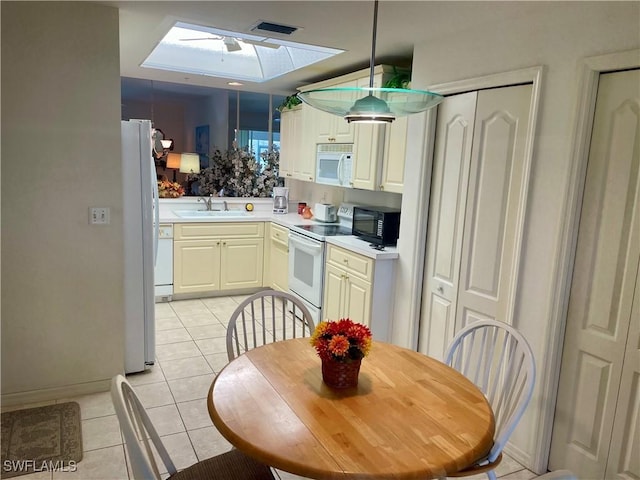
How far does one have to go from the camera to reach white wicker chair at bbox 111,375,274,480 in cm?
123

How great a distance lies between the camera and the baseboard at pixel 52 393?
9.10 feet

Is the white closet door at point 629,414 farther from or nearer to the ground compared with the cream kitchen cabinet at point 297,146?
nearer to the ground

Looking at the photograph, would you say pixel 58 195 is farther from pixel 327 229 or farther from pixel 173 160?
pixel 173 160

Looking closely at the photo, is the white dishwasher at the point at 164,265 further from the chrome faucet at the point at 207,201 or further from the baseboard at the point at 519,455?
the baseboard at the point at 519,455

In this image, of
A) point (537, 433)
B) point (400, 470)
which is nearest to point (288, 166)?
point (537, 433)

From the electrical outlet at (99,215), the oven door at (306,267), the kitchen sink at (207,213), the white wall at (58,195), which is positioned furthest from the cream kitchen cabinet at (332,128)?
the electrical outlet at (99,215)

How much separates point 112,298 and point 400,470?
233cm

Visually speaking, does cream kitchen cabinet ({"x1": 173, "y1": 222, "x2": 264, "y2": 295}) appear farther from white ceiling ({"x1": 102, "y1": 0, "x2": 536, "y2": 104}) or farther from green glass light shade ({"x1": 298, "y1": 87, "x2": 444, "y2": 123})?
green glass light shade ({"x1": 298, "y1": 87, "x2": 444, "y2": 123})

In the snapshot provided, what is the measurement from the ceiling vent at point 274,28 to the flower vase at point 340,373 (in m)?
2.11

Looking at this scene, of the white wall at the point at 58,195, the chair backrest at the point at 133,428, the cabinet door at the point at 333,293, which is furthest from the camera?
the cabinet door at the point at 333,293

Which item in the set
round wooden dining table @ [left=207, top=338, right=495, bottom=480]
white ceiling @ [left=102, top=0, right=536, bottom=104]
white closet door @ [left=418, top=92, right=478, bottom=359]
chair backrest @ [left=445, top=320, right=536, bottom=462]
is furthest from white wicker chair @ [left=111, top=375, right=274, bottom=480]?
white ceiling @ [left=102, top=0, right=536, bottom=104]

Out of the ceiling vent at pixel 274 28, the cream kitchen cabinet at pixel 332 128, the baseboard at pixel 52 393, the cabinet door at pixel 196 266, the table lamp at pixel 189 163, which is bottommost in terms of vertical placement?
the baseboard at pixel 52 393

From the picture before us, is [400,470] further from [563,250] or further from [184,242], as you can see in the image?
[184,242]

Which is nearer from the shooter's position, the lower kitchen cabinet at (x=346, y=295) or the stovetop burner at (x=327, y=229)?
the lower kitchen cabinet at (x=346, y=295)
